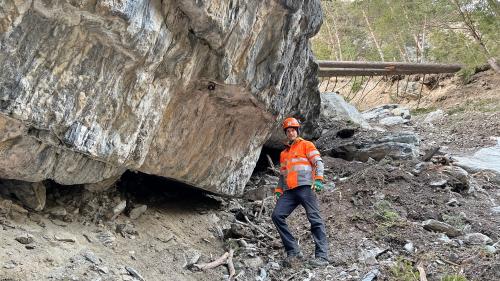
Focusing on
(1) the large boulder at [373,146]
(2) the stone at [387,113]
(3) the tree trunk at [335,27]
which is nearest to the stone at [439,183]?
(1) the large boulder at [373,146]

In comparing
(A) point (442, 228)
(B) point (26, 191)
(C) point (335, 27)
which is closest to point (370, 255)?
(A) point (442, 228)

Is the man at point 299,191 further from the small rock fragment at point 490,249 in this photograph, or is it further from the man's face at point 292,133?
the small rock fragment at point 490,249

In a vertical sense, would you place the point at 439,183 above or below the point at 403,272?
above

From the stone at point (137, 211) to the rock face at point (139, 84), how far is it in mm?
607

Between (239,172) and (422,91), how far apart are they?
44.6 feet

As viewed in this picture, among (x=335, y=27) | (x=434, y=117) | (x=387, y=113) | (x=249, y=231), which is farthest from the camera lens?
(x=335, y=27)

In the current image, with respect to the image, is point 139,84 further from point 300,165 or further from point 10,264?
point 300,165

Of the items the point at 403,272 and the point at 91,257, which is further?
the point at 403,272

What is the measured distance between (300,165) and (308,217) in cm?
64

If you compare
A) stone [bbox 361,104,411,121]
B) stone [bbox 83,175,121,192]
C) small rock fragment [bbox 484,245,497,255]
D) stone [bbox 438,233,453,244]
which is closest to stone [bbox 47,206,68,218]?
stone [bbox 83,175,121,192]

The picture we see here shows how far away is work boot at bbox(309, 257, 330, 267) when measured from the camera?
18.5ft

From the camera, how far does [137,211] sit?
245 inches

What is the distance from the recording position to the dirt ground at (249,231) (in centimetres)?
467

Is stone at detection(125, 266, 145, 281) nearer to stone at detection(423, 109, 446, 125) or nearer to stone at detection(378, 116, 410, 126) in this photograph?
stone at detection(378, 116, 410, 126)
